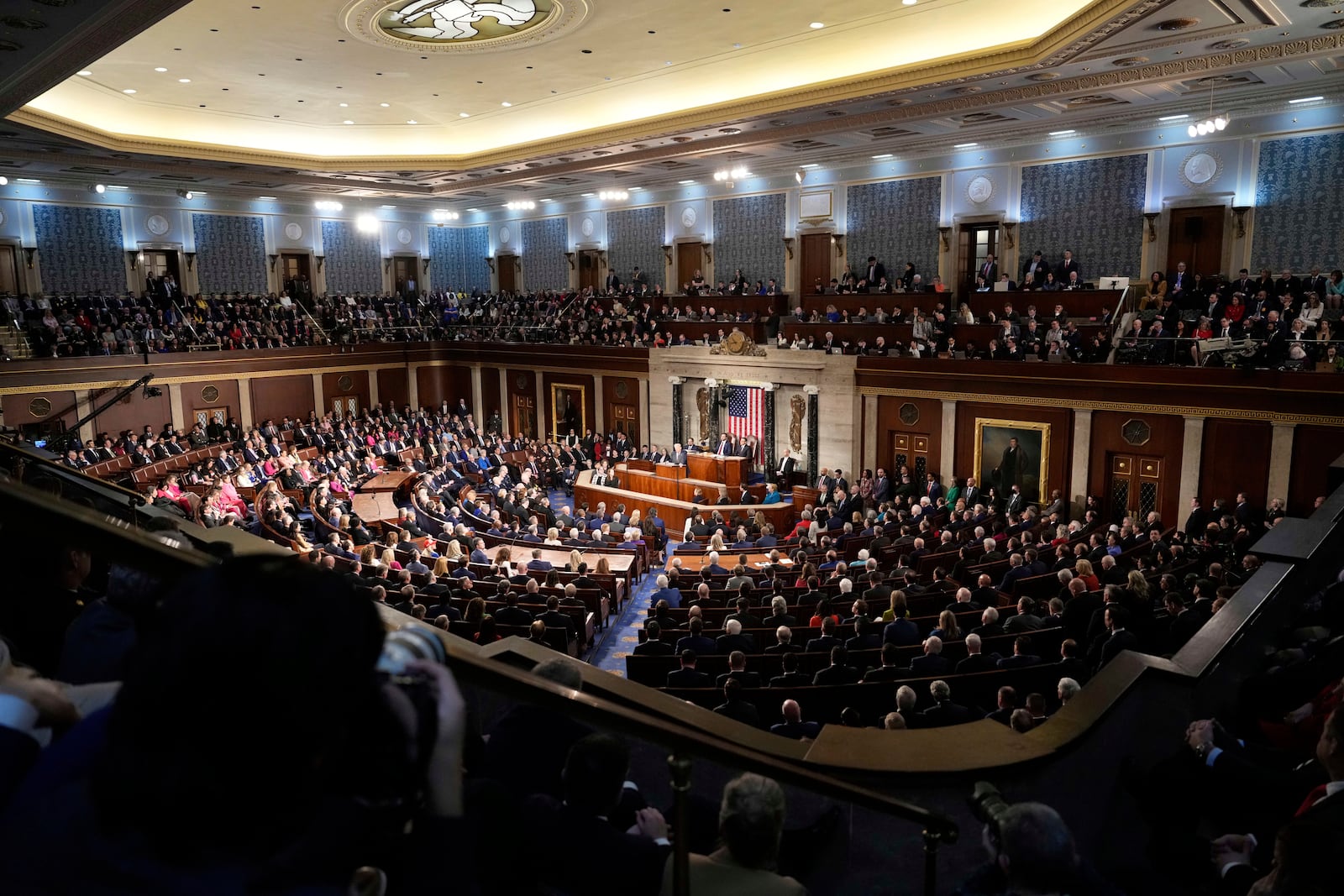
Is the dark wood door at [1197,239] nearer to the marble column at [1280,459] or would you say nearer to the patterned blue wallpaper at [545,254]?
the marble column at [1280,459]

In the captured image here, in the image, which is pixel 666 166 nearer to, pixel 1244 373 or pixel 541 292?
pixel 541 292

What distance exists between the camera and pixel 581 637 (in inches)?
424

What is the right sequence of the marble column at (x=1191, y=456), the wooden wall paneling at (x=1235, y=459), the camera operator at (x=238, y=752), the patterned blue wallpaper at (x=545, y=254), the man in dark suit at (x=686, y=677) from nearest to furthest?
1. the camera operator at (x=238, y=752)
2. the man in dark suit at (x=686, y=677)
3. the wooden wall paneling at (x=1235, y=459)
4. the marble column at (x=1191, y=456)
5. the patterned blue wallpaper at (x=545, y=254)

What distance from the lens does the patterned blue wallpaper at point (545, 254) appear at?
30750 millimetres

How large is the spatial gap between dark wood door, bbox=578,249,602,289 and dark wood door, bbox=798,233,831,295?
8242mm

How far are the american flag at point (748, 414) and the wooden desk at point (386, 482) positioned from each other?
8.16 metres

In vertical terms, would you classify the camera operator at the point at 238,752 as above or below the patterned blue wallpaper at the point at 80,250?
below

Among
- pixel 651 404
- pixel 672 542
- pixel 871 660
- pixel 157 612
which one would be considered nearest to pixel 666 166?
pixel 651 404

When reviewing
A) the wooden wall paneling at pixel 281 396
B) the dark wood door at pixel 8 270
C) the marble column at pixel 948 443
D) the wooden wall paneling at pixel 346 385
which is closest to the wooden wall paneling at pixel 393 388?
the wooden wall paneling at pixel 346 385

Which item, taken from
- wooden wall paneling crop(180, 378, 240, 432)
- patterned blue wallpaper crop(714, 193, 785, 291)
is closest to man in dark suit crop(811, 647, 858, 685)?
patterned blue wallpaper crop(714, 193, 785, 291)

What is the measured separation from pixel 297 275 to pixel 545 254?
8.68 meters

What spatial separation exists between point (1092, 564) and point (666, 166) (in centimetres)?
1686

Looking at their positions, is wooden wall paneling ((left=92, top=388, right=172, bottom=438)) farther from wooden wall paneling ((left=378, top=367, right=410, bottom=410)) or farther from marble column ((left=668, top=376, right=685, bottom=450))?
marble column ((left=668, top=376, right=685, bottom=450))

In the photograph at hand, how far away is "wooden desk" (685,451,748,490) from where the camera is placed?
64.0 ft
